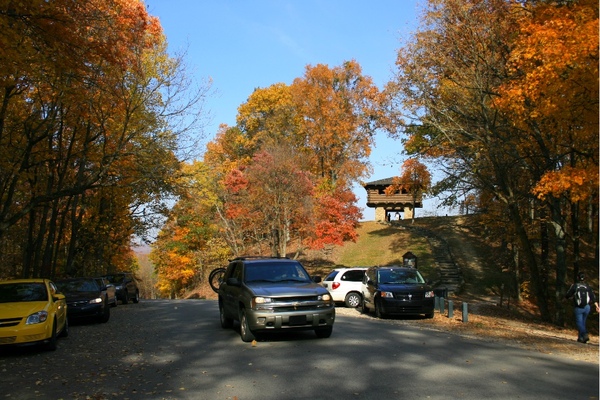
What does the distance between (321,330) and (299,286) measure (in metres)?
1.14

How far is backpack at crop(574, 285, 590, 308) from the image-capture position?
13086 mm

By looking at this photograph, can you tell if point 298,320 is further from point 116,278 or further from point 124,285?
point 116,278

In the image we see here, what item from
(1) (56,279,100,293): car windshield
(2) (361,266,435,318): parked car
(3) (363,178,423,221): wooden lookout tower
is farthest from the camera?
(3) (363,178,423,221): wooden lookout tower

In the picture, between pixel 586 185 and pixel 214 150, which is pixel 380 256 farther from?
pixel 586 185

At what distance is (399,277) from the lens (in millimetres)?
19016

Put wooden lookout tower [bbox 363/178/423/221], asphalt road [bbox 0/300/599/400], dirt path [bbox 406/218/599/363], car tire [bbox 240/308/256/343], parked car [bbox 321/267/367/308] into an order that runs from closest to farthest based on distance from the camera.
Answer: asphalt road [bbox 0/300/599/400] < car tire [bbox 240/308/256/343] < dirt path [bbox 406/218/599/363] < parked car [bbox 321/267/367/308] < wooden lookout tower [bbox 363/178/423/221]

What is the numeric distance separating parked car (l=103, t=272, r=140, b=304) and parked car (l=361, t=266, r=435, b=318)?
604 inches

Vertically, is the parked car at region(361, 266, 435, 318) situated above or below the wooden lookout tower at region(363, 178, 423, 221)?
below

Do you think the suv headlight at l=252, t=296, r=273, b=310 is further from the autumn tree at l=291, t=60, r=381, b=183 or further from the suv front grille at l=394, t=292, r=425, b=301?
the autumn tree at l=291, t=60, r=381, b=183

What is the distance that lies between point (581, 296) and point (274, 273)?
7.53 m

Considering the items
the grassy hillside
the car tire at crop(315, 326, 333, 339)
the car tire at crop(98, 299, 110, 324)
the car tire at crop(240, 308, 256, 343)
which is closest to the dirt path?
the grassy hillside

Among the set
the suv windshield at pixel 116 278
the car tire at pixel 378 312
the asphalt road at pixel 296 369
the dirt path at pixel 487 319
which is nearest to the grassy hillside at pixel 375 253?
the dirt path at pixel 487 319

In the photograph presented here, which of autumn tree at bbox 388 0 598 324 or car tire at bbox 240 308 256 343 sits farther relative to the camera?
autumn tree at bbox 388 0 598 324

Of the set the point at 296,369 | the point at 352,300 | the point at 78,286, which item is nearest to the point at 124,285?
the point at 78,286
